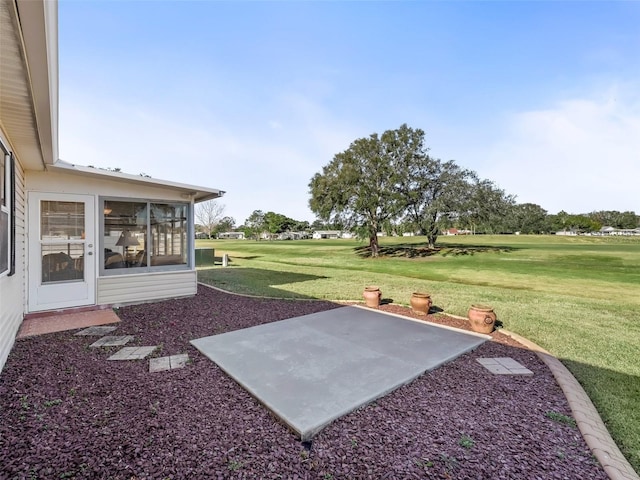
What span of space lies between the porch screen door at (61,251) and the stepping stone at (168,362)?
3369mm

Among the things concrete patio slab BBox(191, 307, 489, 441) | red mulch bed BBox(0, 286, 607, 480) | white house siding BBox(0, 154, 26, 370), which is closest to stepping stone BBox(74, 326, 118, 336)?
white house siding BBox(0, 154, 26, 370)

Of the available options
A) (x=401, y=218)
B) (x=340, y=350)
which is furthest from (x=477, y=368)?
(x=401, y=218)

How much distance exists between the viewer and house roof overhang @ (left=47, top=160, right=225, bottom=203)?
16.6ft

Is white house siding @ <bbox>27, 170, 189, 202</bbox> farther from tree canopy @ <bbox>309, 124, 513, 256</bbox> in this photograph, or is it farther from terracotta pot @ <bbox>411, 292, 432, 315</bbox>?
tree canopy @ <bbox>309, 124, 513, 256</bbox>

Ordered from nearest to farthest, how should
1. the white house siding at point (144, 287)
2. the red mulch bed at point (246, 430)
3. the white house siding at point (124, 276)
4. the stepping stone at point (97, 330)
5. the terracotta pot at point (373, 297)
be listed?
1. the red mulch bed at point (246, 430)
2. the stepping stone at point (97, 330)
3. the white house siding at point (124, 276)
4. the white house siding at point (144, 287)
5. the terracotta pot at point (373, 297)

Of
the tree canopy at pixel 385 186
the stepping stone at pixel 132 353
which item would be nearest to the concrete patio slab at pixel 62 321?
the stepping stone at pixel 132 353

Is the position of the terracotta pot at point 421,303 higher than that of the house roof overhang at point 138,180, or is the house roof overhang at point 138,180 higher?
the house roof overhang at point 138,180

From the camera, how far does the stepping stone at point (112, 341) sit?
389 centimetres

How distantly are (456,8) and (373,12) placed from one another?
236cm

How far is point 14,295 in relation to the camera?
407 cm

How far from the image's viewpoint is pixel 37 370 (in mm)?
3113

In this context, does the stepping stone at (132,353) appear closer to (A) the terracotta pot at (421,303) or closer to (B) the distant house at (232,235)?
(A) the terracotta pot at (421,303)

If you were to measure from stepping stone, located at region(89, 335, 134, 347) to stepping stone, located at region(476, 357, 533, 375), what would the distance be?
14.9 feet

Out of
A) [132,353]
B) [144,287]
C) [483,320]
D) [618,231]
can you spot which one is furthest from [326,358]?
[618,231]
